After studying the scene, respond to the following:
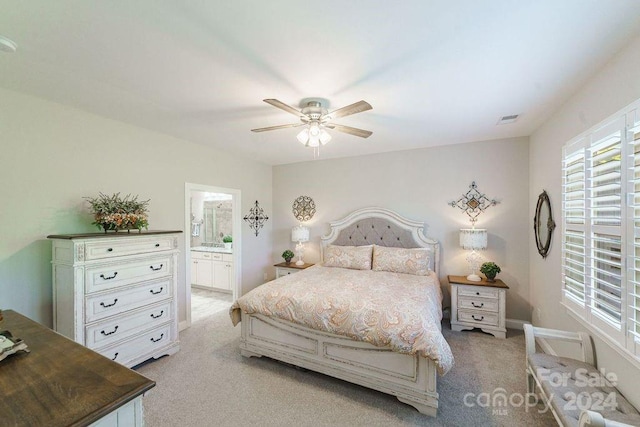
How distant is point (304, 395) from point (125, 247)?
2197 millimetres

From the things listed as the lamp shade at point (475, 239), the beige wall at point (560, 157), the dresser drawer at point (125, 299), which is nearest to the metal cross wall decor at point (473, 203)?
the lamp shade at point (475, 239)

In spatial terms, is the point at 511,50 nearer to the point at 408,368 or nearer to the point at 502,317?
the point at 408,368

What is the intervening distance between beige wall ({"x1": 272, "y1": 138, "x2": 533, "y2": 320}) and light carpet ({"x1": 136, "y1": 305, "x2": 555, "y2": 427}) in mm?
1235

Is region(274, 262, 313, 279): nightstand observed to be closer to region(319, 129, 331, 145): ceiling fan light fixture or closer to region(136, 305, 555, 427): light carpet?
region(136, 305, 555, 427): light carpet

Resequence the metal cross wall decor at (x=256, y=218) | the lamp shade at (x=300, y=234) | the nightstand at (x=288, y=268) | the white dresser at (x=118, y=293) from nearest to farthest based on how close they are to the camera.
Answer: the white dresser at (x=118, y=293)
the nightstand at (x=288, y=268)
the lamp shade at (x=300, y=234)
the metal cross wall decor at (x=256, y=218)

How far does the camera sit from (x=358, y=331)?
2236 mm

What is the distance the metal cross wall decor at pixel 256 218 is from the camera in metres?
4.94

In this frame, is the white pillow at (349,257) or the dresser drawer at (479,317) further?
the white pillow at (349,257)

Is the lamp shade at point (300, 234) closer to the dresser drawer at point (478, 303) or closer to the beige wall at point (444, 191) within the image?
the beige wall at point (444, 191)

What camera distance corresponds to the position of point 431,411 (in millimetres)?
2045

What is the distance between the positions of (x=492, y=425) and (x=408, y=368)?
67cm

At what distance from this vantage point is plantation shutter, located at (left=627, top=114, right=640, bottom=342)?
1.54 meters

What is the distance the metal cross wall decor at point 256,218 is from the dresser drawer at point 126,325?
7.18 feet

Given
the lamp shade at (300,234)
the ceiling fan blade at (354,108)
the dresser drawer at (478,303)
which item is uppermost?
the ceiling fan blade at (354,108)
